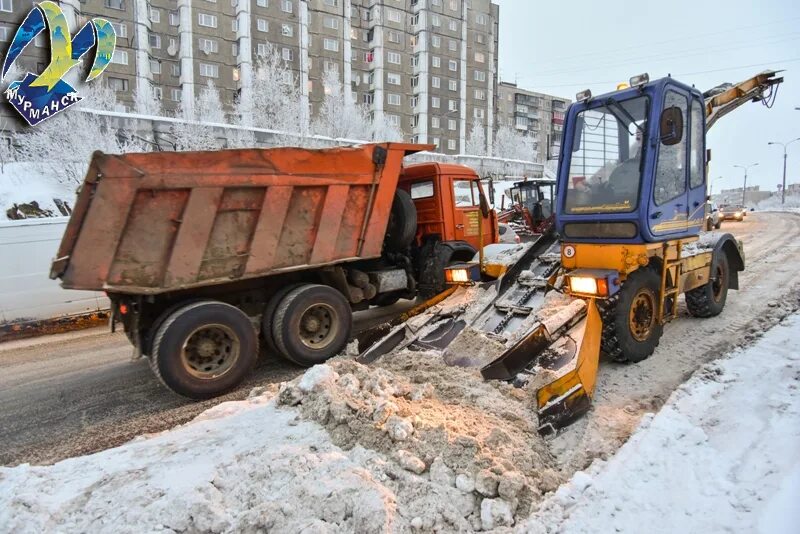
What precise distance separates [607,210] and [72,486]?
5.25 m

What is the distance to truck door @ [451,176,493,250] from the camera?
797 centimetres

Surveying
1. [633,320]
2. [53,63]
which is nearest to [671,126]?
[633,320]

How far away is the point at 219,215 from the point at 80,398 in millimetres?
2463

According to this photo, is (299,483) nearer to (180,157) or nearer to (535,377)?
(535,377)

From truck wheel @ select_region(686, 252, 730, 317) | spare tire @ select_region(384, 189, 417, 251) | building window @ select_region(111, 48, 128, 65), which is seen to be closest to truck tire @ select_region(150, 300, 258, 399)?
spare tire @ select_region(384, 189, 417, 251)

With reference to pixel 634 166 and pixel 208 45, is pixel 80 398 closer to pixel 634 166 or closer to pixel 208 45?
pixel 634 166

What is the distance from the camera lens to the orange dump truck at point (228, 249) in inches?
178

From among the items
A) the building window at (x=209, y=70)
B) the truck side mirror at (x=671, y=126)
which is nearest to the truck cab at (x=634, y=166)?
the truck side mirror at (x=671, y=126)

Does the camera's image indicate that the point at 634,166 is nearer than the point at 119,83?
Yes

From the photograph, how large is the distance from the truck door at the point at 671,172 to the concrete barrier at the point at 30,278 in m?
8.76

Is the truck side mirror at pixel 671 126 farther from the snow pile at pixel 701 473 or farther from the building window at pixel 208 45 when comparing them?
the building window at pixel 208 45

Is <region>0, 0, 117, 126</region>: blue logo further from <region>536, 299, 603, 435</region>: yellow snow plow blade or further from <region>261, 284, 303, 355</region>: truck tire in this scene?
<region>536, 299, 603, 435</region>: yellow snow plow blade

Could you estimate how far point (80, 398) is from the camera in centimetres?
508

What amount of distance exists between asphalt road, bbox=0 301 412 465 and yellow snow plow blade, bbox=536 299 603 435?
3.00 meters
